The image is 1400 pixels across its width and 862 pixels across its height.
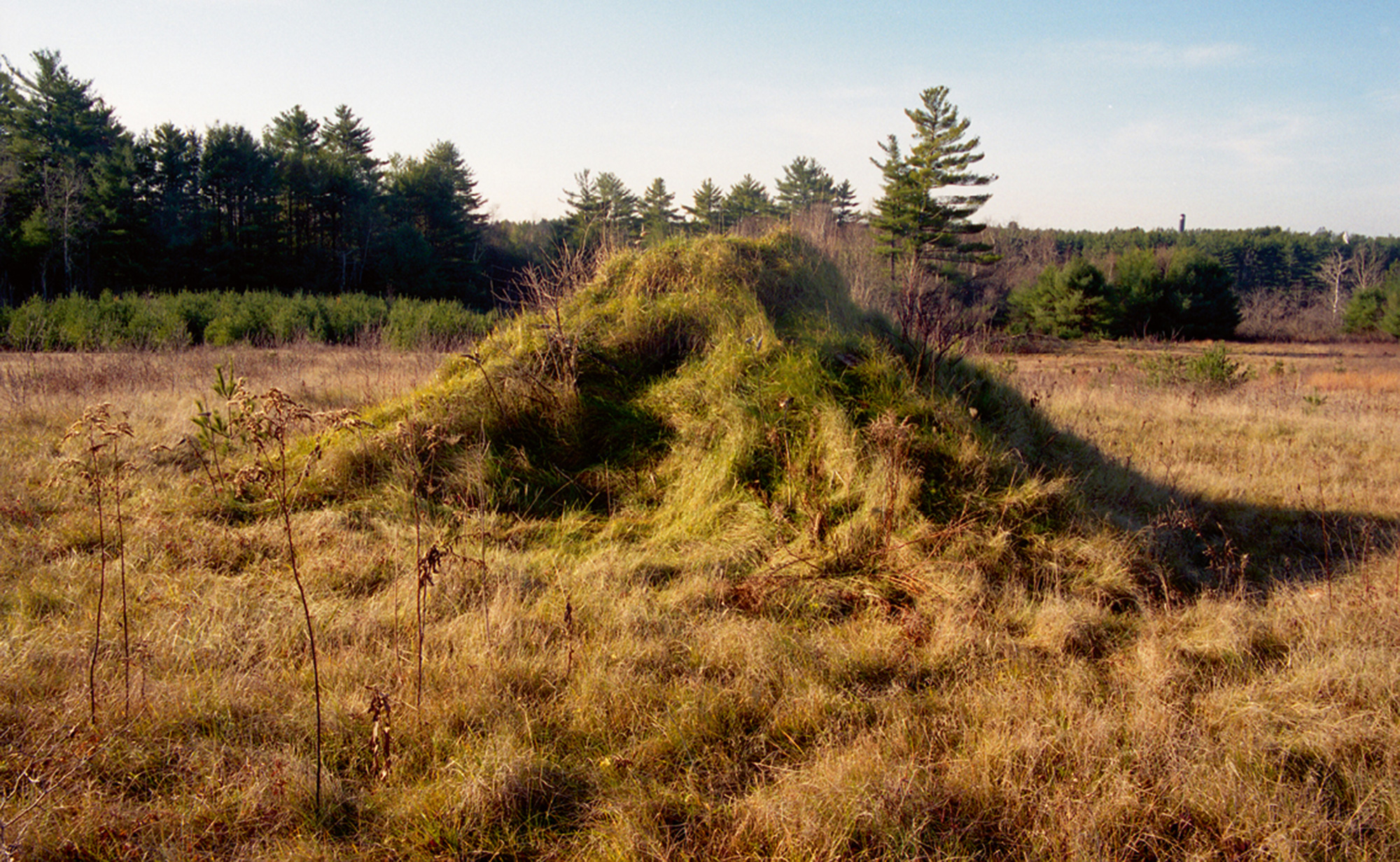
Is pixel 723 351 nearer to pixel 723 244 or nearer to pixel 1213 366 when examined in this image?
pixel 723 244

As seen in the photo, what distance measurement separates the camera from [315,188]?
36.3 m

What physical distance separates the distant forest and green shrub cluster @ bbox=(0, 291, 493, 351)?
329cm

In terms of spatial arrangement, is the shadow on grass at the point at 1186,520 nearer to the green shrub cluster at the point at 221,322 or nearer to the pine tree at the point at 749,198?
the green shrub cluster at the point at 221,322

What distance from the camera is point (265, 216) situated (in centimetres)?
3434

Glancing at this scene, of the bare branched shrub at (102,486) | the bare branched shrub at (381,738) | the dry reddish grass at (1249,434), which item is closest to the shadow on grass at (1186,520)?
the dry reddish grass at (1249,434)

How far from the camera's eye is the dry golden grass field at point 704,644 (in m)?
2.35

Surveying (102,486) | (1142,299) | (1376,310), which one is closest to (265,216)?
(102,486)

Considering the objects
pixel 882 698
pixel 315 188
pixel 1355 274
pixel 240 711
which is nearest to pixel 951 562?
pixel 882 698

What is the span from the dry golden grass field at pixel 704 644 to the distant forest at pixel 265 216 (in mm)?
16920

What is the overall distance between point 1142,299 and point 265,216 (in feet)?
139

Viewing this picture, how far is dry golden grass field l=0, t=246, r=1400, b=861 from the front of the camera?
7.70ft

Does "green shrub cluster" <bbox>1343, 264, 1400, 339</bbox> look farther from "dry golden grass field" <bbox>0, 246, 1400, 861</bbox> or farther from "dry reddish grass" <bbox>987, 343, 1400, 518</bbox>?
"dry golden grass field" <bbox>0, 246, 1400, 861</bbox>

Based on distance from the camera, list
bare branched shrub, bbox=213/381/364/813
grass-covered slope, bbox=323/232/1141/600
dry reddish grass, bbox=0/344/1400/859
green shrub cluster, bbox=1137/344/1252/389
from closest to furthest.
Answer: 1. dry reddish grass, bbox=0/344/1400/859
2. bare branched shrub, bbox=213/381/364/813
3. grass-covered slope, bbox=323/232/1141/600
4. green shrub cluster, bbox=1137/344/1252/389

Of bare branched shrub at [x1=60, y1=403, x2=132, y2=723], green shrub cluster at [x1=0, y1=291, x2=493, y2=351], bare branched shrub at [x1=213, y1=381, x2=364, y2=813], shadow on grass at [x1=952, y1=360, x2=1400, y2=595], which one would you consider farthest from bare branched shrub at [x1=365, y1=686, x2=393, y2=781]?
green shrub cluster at [x1=0, y1=291, x2=493, y2=351]
